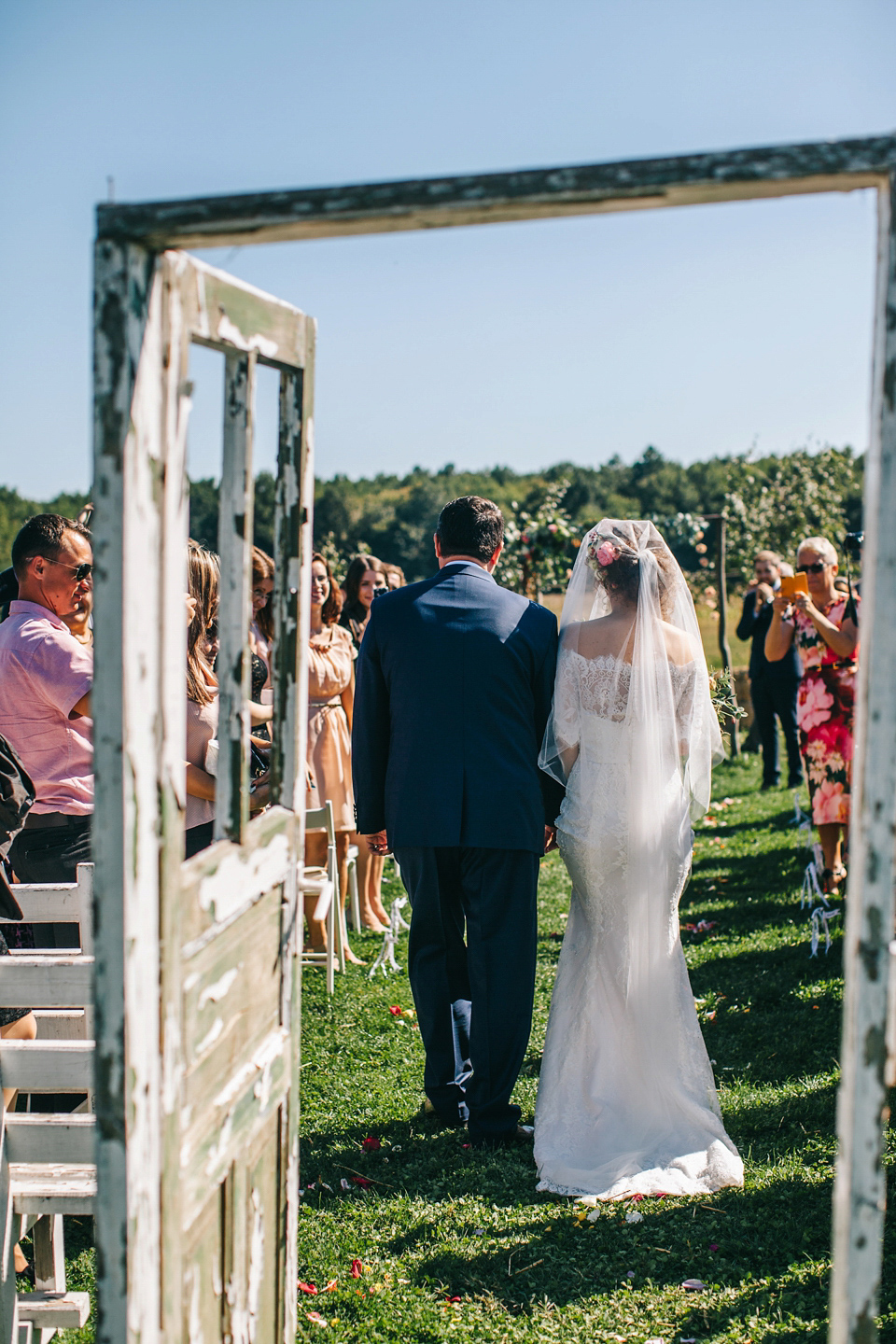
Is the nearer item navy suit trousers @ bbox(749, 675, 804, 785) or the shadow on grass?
the shadow on grass

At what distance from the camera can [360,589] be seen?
7.07 metres

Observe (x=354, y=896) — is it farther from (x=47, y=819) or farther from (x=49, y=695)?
(x=49, y=695)

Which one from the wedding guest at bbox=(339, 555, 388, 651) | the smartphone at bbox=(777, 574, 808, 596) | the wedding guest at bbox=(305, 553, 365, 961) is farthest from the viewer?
the wedding guest at bbox=(339, 555, 388, 651)

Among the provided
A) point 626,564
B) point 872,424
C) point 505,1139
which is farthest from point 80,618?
point 872,424

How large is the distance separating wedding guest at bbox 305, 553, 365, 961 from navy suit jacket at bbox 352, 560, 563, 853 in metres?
1.95

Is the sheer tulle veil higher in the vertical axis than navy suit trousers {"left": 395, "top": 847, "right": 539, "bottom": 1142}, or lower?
higher

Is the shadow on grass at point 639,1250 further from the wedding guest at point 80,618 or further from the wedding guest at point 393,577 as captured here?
the wedding guest at point 393,577

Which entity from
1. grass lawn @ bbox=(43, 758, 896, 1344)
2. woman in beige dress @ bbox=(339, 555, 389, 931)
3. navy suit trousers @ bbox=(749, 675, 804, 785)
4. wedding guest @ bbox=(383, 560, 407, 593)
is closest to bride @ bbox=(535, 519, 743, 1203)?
grass lawn @ bbox=(43, 758, 896, 1344)

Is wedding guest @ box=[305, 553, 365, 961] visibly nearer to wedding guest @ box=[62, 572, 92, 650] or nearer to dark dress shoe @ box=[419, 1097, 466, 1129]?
dark dress shoe @ box=[419, 1097, 466, 1129]

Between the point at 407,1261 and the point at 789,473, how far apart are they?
27.5m

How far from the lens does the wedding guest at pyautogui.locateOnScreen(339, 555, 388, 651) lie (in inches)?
277

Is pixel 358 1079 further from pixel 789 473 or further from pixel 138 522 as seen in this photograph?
pixel 789 473

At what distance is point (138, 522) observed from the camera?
158 centimetres

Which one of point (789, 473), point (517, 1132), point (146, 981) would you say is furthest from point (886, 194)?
point (789, 473)
